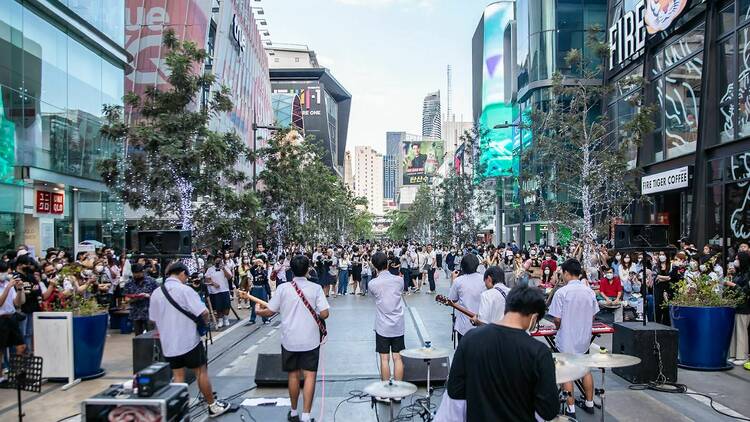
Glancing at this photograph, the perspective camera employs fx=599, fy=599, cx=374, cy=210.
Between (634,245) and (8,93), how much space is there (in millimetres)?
20184

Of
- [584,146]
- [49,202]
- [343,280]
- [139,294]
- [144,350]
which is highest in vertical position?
[584,146]

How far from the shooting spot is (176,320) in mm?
6824

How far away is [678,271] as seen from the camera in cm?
1218

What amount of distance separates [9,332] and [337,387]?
188 inches

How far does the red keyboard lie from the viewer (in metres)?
7.58

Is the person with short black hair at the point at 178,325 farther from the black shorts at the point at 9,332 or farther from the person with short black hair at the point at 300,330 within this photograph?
the black shorts at the point at 9,332

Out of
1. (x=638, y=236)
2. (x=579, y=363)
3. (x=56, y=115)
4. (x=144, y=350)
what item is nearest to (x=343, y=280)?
(x=56, y=115)

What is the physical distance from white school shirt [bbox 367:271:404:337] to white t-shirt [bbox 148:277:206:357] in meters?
2.14

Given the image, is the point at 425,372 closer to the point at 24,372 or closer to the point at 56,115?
the point at 24,372

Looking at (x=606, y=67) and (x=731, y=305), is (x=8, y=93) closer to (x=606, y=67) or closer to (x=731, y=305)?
(x=731, y=305)

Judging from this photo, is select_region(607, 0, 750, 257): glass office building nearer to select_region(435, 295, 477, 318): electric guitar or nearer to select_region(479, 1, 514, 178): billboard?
select_region(435, 295, 477, 318): electric guitar

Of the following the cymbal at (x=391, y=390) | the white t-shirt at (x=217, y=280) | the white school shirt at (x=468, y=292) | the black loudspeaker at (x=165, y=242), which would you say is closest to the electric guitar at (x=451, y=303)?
the white school shirt at (x=468, y=292)

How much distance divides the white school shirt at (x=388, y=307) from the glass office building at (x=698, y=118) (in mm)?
15593

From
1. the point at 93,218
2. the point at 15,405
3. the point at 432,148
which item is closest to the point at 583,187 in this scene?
the point at 15,405
